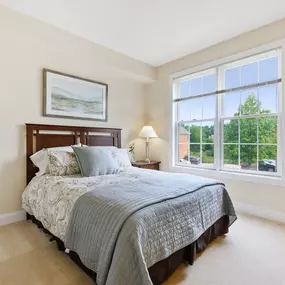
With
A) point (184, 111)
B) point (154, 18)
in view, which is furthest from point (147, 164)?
point (154, 18)

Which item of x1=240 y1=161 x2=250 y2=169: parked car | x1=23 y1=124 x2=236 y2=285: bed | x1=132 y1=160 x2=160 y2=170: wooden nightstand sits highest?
x1=240 y1=161 x2=250 y2=169: parked car

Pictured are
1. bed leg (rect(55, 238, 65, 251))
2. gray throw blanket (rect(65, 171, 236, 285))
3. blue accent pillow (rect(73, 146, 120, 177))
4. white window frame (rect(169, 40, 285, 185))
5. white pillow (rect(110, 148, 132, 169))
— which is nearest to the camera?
gray throw blanket (rect(65, 171, 236, 285))

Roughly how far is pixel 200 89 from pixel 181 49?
0.76m

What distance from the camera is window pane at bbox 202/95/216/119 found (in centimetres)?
344

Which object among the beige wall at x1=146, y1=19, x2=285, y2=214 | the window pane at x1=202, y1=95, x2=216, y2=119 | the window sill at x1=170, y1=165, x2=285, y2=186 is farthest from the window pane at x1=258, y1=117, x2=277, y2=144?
the window pane at x1=202, y1=95, x2=216, y2=119

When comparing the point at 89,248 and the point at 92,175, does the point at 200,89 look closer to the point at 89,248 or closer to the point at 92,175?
the point at 92,175

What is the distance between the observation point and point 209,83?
11.4 ft

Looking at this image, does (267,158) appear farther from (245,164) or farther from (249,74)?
(249,74)

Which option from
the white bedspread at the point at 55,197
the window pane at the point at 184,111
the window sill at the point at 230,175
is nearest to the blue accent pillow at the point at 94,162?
the white bedspread at the point at 55,197

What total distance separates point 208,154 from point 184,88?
1348mm

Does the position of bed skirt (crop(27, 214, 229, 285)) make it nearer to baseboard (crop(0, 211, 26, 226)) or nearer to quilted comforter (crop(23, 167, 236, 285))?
quilted comforter (crop(23, 167, 236, 285))

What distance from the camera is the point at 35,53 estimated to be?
2.91 metres

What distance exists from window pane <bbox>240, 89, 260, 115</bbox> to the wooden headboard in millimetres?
2195

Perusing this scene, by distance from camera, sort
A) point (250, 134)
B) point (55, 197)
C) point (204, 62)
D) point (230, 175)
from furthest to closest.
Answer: point (204, 62) < point (230, 175) < point (250, 134) < point (55, 197)
